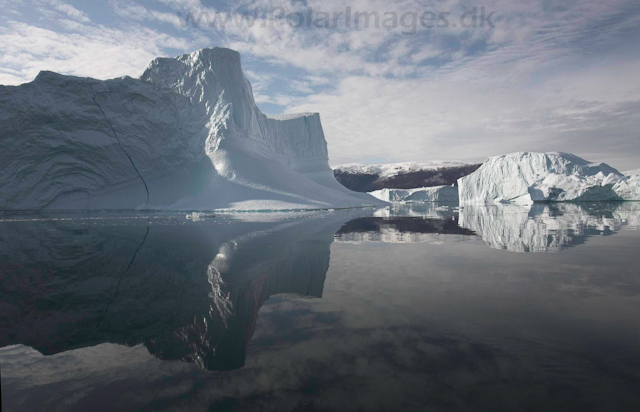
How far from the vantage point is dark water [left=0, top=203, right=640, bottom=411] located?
5.08 ft

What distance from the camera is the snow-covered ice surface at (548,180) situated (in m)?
31.3

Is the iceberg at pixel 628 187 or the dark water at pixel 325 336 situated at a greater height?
the iceberg at pixel 628 187

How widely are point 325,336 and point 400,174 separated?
94.2 metres

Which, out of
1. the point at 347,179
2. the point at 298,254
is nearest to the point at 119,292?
the point at 298,254

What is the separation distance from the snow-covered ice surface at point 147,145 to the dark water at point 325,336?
1677 centimetres

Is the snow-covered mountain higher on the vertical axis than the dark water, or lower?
higher

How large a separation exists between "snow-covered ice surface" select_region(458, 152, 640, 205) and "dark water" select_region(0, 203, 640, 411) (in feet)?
113

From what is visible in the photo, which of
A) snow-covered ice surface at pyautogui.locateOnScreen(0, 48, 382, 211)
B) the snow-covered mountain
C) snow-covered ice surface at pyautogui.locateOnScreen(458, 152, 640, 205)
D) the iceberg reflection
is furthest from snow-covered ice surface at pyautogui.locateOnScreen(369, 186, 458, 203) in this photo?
the iceberg reflection

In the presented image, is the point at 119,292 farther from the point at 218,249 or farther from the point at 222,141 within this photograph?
the point at 222,141

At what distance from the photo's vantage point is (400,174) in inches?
3664

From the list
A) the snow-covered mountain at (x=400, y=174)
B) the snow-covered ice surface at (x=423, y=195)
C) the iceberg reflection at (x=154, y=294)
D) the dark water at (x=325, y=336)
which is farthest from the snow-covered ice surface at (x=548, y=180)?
the snow-covered mountain at (x=400, y=174)

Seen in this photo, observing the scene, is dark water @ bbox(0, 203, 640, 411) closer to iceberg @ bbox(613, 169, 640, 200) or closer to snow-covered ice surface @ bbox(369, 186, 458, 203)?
iceberg @ bbox(613, 169, 640, 200)

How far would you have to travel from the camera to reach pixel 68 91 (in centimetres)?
2316

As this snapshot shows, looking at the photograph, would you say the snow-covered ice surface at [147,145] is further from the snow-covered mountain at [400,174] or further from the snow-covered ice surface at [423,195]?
the snow-covered mountain at [400,174]
